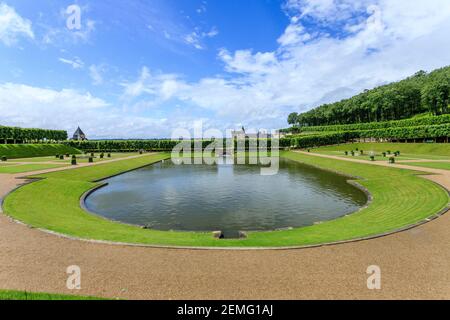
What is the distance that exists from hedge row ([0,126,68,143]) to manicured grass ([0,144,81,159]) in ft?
45.0

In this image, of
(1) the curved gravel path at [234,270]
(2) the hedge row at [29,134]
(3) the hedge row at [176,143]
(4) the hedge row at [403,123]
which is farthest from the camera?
(3) the hedge row at [176,143]

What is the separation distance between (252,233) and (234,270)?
21.6 feet

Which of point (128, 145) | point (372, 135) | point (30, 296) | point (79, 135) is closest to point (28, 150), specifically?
point (128, 145)

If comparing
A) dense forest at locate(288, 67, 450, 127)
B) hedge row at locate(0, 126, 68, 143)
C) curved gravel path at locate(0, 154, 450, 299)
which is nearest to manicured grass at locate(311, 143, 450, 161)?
dense forest at locate(288, 67, 450, 127)

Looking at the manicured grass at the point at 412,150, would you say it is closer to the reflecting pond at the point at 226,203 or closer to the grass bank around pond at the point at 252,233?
the reflecting pond at the point at 226,203

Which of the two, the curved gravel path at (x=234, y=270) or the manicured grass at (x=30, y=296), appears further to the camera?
the curved gravel path at (x=234, y=270)

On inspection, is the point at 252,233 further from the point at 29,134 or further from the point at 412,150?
the point at 29,134

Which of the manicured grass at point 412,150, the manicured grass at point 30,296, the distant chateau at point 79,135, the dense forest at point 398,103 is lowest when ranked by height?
the manicured grass at point 30,296

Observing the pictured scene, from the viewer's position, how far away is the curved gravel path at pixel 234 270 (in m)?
8.21

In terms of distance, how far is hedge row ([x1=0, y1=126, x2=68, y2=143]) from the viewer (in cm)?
8419

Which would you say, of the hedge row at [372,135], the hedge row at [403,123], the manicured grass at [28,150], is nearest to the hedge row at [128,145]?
the manicured grass at [28,150]

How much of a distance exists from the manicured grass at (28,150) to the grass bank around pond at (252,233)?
5264 cm
